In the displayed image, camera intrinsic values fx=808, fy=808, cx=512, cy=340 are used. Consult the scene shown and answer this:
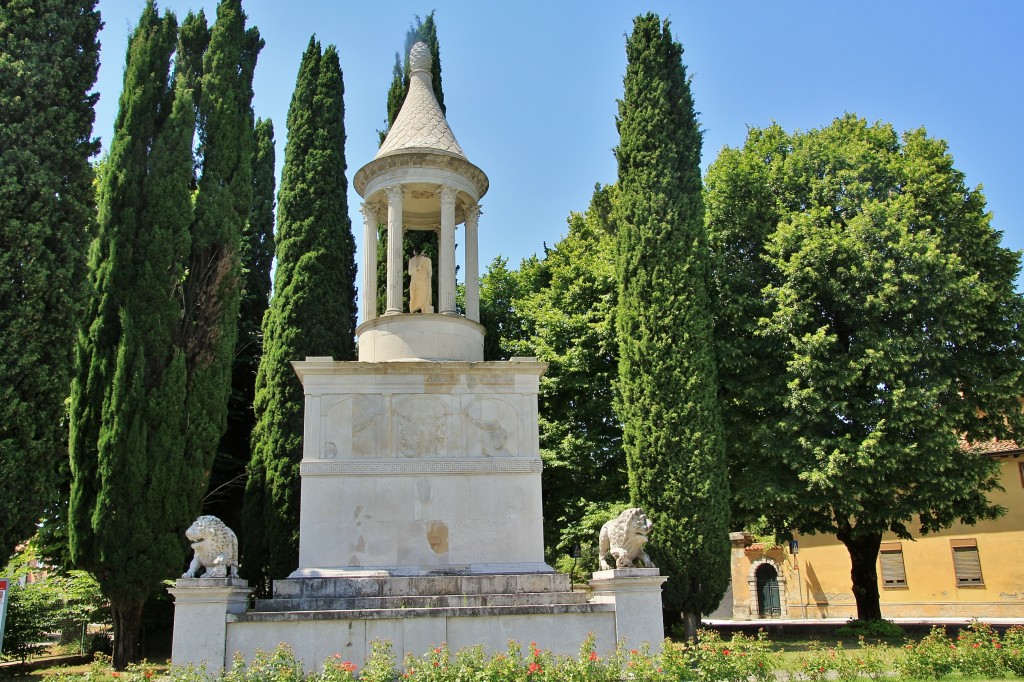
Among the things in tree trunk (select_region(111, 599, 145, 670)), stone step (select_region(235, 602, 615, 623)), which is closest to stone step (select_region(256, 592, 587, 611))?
stone step (select_region(235, 602, 615, 623))

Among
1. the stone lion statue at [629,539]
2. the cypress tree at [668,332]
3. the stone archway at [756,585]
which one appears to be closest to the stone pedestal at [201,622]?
the stone lion statue at [629,539]

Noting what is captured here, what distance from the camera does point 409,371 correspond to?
1335 centimetres

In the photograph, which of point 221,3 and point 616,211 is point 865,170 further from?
point 221,3

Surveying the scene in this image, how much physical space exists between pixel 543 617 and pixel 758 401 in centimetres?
1149

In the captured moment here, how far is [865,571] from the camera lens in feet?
70.3

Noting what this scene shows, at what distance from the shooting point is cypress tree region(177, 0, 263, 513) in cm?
1806

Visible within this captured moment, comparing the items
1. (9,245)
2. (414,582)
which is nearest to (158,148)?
(9,245)

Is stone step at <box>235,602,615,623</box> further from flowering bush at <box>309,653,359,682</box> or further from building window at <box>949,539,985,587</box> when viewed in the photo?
building window at <box>949,539,985,587</box>

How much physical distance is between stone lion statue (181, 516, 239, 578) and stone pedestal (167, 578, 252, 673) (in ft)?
1.13

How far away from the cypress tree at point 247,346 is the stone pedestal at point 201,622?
35.8 feet

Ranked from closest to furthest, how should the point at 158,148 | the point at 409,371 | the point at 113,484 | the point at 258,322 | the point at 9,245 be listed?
the point at 409,371 → the point at 9,245 → the point at 113,484 → the point at 158,148 → the point at 258,322

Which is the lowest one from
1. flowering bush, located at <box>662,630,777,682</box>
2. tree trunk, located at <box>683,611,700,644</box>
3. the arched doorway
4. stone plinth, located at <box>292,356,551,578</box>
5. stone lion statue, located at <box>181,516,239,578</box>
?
the arched doorway

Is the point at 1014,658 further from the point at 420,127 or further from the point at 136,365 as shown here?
the point at 136,365

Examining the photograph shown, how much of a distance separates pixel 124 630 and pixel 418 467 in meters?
7.99
